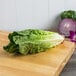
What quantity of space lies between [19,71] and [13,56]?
150 mm

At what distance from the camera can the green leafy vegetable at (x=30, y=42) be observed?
36.3 inches

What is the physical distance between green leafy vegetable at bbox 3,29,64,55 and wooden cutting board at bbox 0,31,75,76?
2 cm

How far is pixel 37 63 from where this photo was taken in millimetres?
872

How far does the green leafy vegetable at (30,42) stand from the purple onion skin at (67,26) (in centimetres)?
18

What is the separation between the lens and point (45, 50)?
39.3 inches

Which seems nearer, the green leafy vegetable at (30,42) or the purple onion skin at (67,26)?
the green leafy vegetable at (30,42)

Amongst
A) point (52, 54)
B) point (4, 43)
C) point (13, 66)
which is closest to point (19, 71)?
point (13, 66)

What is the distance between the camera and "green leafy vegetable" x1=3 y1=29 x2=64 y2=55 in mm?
921

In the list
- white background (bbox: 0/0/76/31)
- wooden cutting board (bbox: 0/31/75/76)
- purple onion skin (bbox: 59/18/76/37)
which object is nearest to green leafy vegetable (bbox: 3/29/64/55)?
wooden cutting board (bbox: 0/31/75/76)

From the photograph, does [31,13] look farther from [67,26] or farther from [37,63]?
[37,63]

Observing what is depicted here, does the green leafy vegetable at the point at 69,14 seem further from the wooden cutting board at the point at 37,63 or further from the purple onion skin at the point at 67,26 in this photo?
the wooden cutting board at the point at 37,63

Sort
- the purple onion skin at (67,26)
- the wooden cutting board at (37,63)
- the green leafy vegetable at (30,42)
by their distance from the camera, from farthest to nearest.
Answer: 1. the purple onion skin at (67,26)
2. the green leafy vegetable at (30,42)
3. the wooden cutting board at (37,63)

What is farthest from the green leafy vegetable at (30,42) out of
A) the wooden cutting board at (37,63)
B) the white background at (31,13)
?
the white background at (31,13)

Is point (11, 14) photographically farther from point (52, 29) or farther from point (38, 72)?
point (38, 72)
